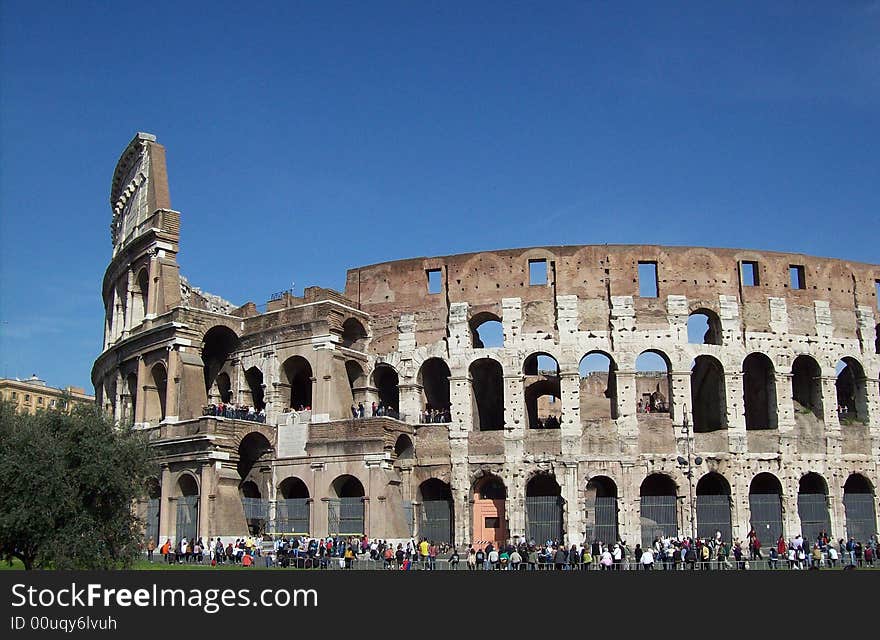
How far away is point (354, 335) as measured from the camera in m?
37.6

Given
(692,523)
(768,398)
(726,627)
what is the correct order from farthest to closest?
(768,398) < (692,523) < (726,627)

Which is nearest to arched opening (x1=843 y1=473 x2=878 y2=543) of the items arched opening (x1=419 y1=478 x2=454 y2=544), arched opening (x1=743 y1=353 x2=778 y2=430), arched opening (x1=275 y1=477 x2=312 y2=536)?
arched opening (x1=743 y1=353 x2=778 y2=430)

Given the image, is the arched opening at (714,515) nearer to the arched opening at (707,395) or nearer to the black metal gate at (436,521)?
the arched opening at (707,395)

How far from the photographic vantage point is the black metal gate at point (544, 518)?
33719 mm

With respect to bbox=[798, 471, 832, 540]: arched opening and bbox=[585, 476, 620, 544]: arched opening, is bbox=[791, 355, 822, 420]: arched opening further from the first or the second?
bbox=[585, 476, 620, 544]: arched opening

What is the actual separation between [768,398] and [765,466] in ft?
9.35

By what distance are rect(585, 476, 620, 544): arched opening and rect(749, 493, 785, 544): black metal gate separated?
4.57m

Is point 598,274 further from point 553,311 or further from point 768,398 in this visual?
point 768,398

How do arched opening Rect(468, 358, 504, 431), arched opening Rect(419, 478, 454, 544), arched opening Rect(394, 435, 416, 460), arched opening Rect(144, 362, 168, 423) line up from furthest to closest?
arched opening Rect(144, 362, 168, 423)
arched opening Rect(468, 358, 504, 431)
arched opening Rect(394, 435, 416, 460)
arched opening Rect(419, 478, 454, 544)

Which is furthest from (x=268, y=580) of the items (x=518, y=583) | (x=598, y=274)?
(x=598, y=274)

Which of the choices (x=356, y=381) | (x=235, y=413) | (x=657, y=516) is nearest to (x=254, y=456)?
(x=235, y=413)

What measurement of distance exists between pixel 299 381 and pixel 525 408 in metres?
9.25

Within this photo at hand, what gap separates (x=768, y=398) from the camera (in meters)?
35.8

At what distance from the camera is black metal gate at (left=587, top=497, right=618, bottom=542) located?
3353 centimetres
